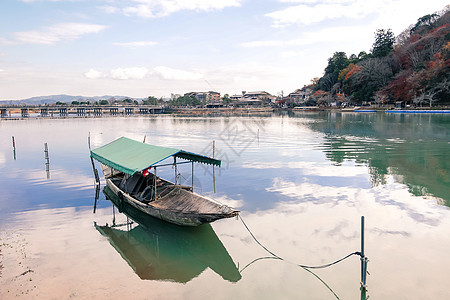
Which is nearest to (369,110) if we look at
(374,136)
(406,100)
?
(406,100)

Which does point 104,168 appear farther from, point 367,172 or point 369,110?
point 369,110

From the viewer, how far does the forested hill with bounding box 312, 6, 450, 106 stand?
6106 centimetres

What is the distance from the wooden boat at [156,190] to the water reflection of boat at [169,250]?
565 millimetres

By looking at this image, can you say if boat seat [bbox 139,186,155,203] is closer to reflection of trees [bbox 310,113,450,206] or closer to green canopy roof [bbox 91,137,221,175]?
green canopy roof [bbox 91,137,221,175]

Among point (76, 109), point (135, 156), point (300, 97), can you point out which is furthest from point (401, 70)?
point (76, 109)

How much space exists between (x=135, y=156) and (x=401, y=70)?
256ft

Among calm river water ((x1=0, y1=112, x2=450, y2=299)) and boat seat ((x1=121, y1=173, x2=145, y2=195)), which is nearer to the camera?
calm river water ((x1=0, y1=112, x2=450, y2=299))

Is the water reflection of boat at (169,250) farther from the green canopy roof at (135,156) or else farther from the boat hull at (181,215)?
the green canopy roof at (135,156)

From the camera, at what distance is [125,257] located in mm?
8414

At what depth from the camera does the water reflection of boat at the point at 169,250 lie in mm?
7684

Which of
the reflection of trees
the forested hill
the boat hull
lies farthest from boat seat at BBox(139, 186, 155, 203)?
the forested hill

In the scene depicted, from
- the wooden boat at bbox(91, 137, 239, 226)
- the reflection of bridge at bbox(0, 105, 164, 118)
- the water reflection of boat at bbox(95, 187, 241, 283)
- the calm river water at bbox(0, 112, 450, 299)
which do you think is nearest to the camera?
the calm river water at bbox(0, 112, 450, 299)

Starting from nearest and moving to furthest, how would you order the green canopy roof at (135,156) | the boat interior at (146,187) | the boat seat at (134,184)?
the green canopy roof at (135,156)
the boat interior at (146,187)
the boat seat at (134,184)

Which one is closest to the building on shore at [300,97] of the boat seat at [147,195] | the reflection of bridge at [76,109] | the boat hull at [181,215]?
the reflection of bridge at [76,109]
